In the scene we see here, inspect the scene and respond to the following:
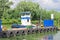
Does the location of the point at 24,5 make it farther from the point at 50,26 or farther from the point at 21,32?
the point at 21,32

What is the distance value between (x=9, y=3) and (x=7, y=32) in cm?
4915

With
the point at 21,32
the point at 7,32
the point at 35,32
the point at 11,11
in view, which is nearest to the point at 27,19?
the point at 35,32

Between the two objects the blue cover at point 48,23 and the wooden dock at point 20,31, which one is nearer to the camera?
the wooden dock at point 20,31

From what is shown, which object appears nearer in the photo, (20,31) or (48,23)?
(20,31)

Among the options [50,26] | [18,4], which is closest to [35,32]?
[50,26]

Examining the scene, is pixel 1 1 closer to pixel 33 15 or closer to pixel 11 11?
pixel 11 11

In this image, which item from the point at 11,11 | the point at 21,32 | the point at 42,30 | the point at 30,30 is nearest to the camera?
the point at 21,32

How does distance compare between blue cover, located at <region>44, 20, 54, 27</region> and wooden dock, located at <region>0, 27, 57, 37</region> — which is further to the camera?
blue cover, located at <region>44, 20, 54, 27</region>

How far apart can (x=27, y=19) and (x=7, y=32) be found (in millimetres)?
17789

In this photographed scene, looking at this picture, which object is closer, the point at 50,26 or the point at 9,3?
the point at 50,26

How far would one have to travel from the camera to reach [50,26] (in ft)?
187

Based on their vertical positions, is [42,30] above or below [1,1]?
below

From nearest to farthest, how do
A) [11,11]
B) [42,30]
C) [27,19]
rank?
[42,30]
[27,19]
[11,11]

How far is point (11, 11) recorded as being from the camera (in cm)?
8494
